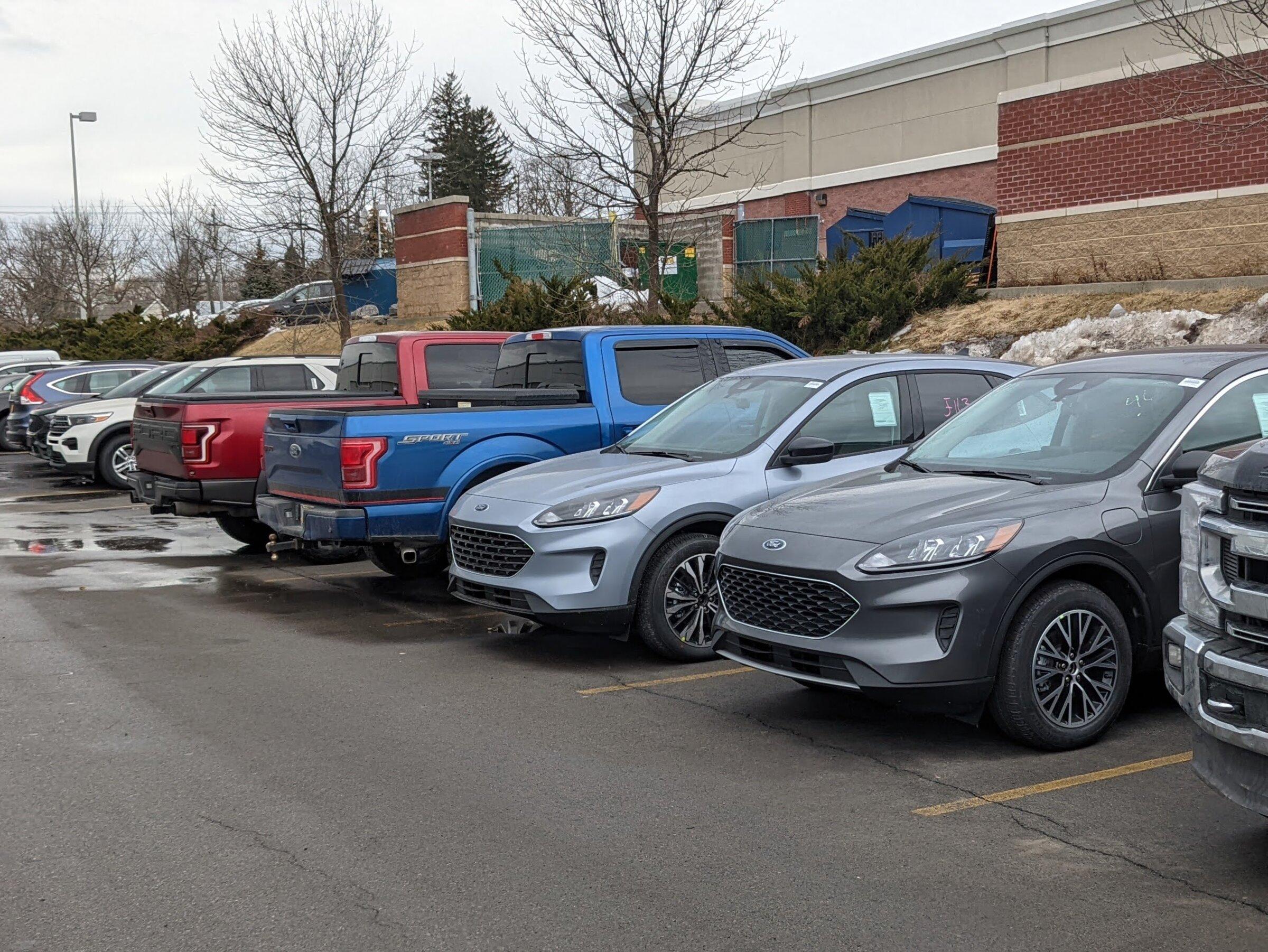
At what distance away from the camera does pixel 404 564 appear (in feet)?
36.6

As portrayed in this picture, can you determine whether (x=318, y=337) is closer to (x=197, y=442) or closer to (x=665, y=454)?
(x=197, y=442)

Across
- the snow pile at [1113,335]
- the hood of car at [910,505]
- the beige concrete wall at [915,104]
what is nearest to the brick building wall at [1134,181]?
the snow pile at [1113,335]

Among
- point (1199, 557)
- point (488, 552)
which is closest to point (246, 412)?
point (488, 552)

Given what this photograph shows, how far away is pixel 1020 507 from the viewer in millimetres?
5949

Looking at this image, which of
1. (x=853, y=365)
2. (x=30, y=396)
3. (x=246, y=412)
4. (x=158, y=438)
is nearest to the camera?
(x=853, y=365)

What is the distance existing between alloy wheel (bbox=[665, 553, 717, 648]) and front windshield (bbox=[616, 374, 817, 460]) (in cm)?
74

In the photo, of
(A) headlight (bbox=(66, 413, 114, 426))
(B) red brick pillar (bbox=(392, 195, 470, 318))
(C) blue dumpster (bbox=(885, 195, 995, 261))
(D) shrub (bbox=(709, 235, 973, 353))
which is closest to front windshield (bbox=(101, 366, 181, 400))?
(A) headlight (bbox=(66, 413, 114, 426))

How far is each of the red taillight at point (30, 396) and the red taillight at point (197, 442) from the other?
44.0 feet

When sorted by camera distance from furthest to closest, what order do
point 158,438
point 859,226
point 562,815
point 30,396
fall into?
point 859,226
point 30,396
point 158,438
point 562,815

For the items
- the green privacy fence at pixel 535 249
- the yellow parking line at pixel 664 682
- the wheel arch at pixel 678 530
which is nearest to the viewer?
the yellow parking line at pixel 664 682

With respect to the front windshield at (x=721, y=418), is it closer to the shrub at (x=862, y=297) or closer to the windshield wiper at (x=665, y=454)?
the windshield wiper at (x=665, y=454)

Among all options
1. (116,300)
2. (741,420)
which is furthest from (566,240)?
(116,300)

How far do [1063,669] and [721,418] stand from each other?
11.3 ft

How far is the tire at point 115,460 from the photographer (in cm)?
1938
